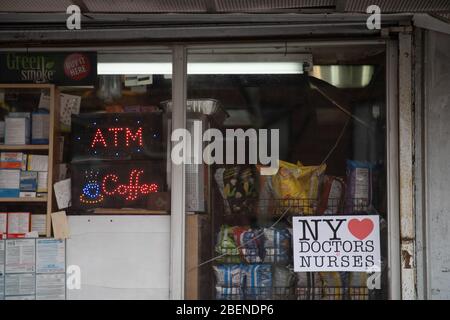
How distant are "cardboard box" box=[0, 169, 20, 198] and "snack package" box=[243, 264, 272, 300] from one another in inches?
74.9

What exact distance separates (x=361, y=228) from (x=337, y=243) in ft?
0.71

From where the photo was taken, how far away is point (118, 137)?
16.5ft

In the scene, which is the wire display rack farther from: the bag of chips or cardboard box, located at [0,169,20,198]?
cardboard box, located at [0,169,20,198]

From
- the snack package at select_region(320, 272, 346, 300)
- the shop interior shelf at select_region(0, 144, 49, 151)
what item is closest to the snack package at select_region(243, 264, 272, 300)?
the snack package at select_region(320, 272, 346, 300)

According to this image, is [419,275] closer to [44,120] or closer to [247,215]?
[247,215]

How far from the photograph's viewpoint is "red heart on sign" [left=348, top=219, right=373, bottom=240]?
4867mm

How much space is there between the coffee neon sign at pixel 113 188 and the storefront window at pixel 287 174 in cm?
36

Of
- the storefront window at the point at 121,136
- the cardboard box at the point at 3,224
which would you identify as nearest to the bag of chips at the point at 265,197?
the storefront window at the point at 121,136

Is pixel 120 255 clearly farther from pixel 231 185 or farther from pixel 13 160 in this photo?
pixel 13 160

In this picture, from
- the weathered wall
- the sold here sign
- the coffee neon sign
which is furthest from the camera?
the coffee neon sign

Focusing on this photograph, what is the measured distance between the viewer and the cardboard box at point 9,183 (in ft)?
16.5
